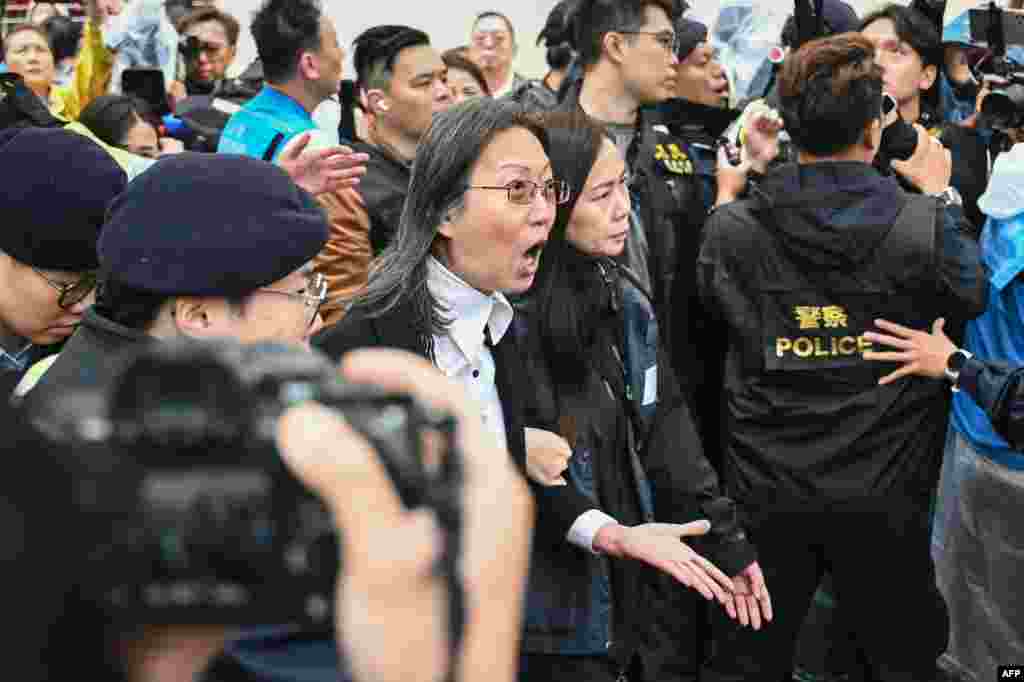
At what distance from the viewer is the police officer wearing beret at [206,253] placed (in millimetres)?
1708

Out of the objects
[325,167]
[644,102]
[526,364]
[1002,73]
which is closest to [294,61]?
[644,102]

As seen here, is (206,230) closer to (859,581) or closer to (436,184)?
(436,184)

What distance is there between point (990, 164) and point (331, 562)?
462 cm

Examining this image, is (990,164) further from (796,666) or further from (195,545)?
(195,545)

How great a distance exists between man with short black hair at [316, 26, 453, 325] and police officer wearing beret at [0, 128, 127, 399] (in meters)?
1.61

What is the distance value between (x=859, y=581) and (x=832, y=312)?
748 millimetres

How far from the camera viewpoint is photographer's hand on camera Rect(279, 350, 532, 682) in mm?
907

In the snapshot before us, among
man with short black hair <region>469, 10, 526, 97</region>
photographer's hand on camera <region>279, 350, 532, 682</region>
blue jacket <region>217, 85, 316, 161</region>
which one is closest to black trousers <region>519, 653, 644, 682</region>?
blue jacket <region>217, 85, 316, 161</region>

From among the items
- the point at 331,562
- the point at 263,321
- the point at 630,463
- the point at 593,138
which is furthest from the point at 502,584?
the point at 593,138

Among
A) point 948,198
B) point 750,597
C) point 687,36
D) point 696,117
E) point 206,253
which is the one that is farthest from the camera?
point 687,36

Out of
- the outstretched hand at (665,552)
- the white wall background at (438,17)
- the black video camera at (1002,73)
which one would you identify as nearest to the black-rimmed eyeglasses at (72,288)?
the outstretched hand at (665,552)

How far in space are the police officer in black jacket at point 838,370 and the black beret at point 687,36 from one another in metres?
1.92

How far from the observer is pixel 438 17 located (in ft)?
41.3

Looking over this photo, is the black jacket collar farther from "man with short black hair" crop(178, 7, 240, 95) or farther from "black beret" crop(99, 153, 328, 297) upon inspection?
"black beret" crop(99, 153, 328, 297)
